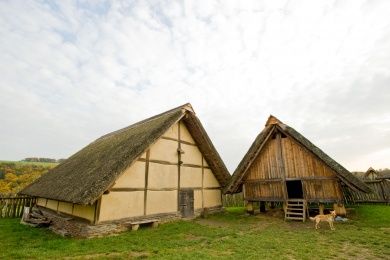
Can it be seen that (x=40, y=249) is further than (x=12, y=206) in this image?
No

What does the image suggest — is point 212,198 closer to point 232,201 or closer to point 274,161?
point 274,161

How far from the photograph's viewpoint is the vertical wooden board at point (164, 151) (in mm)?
12941

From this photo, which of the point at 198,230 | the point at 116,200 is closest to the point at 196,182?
the point at 198,230

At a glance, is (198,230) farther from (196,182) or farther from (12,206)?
(12,206)

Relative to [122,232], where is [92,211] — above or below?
above

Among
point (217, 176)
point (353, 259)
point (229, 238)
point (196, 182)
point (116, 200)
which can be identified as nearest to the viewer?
point (353, 259)

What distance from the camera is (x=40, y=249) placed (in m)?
8.20

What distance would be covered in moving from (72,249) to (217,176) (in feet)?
34.0

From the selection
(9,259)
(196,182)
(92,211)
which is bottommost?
(9,259)

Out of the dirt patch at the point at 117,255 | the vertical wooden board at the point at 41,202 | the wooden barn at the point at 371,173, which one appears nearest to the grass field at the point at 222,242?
the dirt patch at the point at 117,255

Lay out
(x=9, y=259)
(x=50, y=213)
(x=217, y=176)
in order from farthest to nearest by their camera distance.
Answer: (x=217, y=176)
(x=50, y=213)
(x=9, y=259)

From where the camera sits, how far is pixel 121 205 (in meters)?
10.9

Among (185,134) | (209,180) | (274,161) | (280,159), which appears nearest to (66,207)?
(185,134)

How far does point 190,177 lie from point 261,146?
4.61 m
